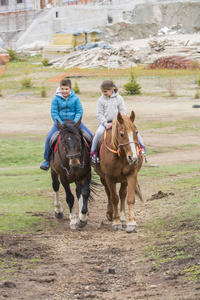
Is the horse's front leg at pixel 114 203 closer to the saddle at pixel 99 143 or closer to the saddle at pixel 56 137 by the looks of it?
the saddle at pixel 99 143

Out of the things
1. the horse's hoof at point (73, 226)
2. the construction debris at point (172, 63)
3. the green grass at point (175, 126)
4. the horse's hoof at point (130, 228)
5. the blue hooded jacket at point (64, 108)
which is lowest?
the green grass at point (175, 126)

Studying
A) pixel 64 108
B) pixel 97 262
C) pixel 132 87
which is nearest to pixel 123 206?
pixel 64 108

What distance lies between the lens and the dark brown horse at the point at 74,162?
839cm

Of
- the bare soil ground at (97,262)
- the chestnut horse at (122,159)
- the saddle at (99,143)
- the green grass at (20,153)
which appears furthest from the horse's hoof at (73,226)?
the green grass at (20,153)

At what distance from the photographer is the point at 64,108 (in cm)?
919

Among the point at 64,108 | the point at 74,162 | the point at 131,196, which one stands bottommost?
the point at 131,196

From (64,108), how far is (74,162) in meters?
1.29

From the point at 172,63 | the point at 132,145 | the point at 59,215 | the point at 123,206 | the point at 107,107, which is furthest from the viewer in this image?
the point at 172,63

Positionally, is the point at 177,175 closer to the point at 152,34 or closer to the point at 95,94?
the point at 95,94

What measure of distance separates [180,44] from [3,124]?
36.0 metres

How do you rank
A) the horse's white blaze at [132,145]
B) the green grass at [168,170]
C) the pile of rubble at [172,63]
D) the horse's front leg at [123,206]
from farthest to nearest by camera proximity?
the pile of rubble at [172,63]
the green grass at [168,170]
the horse's front leg at [123,206]
the horse's white blaze at [132,145]

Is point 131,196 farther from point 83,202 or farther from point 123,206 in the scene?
point 83,202

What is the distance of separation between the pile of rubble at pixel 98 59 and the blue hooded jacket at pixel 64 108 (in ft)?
123

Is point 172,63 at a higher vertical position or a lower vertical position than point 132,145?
lower
